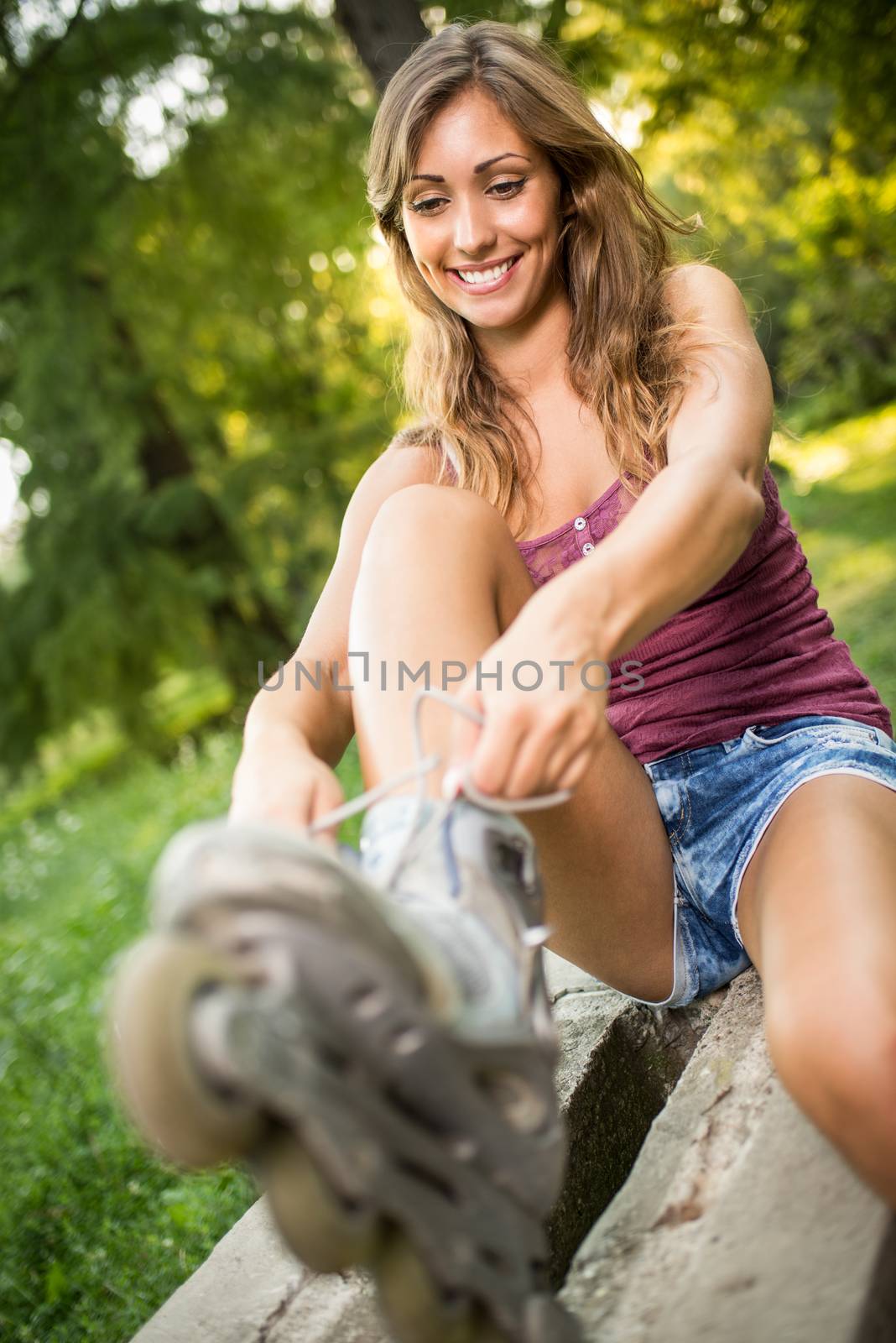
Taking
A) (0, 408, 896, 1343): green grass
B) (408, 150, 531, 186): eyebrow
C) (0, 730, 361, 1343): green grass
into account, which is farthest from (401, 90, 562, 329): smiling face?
(0, 730, 361, 1343): green grass

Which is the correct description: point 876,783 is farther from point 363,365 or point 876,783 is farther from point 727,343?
point 363,365

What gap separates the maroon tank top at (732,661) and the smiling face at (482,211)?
0.42 metres

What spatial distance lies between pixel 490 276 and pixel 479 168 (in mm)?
171

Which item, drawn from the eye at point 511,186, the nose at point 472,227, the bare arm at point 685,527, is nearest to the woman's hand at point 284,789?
the bare arm at point 685,527

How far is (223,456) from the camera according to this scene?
1004 centimetres

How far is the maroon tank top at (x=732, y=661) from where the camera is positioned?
1771 millimetres

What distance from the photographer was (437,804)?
1235 mm

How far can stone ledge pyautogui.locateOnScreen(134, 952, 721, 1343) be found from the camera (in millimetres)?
1521

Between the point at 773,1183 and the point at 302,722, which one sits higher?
the point at 302,722

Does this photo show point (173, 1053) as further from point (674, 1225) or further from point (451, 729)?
point (674, 1225)

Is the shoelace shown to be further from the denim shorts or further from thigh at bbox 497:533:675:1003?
the denim shorts

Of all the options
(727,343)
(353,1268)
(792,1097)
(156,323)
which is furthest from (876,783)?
(156,323)

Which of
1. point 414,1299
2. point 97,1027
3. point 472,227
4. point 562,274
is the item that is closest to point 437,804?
point 414,1299

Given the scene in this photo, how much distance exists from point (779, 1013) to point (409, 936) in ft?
1.45
